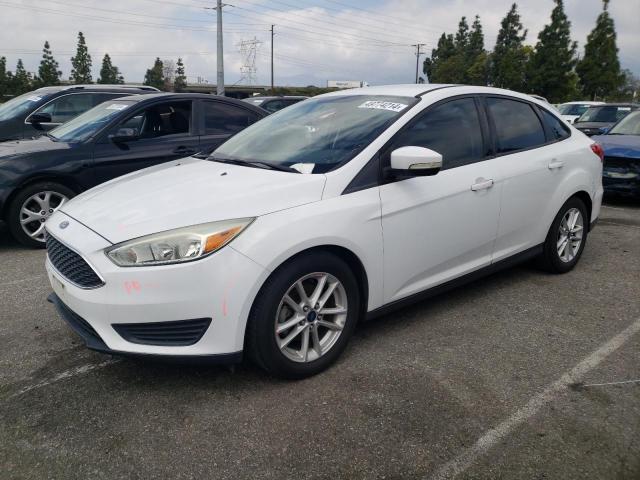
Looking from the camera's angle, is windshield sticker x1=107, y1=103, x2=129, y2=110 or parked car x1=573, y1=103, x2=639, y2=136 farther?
parked car x1=573, y1=103, x2=639, y2=136

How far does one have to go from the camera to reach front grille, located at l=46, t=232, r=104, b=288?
265cm

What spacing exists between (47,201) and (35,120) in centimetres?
245

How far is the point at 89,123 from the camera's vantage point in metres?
6.14

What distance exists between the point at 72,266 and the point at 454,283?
243 centimetres

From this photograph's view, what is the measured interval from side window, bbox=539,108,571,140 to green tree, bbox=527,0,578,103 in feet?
119

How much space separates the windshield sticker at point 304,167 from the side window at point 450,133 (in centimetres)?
56

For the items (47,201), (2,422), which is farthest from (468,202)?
(47,201)

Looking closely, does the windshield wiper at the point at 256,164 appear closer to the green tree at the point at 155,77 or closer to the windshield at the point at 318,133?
the windshield at the point at 318,133

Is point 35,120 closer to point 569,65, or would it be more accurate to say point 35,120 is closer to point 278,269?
point 278,269

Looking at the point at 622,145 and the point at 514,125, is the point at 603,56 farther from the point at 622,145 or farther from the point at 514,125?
the point at 514,125

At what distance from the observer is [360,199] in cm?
304

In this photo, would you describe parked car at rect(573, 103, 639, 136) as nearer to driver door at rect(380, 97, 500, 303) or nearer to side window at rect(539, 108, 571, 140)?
side window at rect(539, 108, 571, 140)

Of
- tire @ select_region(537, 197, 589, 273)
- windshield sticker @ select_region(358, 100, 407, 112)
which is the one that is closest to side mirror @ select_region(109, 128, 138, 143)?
windshield sticker @ select_region(358, 100, 407, 112)

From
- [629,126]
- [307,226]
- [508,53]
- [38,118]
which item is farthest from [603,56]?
[307,226]
